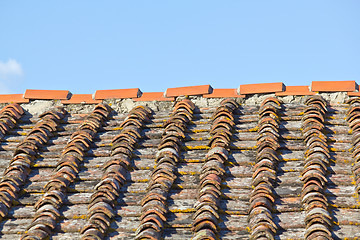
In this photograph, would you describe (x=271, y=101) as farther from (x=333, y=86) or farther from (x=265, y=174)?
(x=265, y=174)

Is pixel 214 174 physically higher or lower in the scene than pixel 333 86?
lower

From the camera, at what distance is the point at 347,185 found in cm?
464

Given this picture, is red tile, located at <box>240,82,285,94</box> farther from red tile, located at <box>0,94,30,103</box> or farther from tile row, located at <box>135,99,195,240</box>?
red tile, located at <box>0,94,30,103</box>

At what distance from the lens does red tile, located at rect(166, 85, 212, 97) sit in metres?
6.55

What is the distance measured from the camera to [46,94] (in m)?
7.05

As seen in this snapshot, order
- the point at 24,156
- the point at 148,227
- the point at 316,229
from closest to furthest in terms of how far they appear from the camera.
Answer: the point at 316,229, the point at 148,227, the point at 24,156

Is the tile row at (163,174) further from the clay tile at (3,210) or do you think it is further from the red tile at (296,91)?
the clay tile at (3,210)

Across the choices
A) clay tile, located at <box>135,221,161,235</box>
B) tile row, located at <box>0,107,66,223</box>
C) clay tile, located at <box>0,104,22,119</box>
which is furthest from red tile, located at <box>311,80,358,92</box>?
clay tile, located at <box>0,104,22,119</box>

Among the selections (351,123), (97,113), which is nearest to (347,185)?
(351,123)

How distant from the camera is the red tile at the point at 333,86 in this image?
6227 mm

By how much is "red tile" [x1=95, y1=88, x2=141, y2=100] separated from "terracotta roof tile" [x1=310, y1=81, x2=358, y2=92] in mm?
2300

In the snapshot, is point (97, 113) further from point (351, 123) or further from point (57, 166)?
point (351, 123)

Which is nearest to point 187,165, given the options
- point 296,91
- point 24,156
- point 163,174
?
point 163,174

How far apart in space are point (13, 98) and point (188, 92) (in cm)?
247
